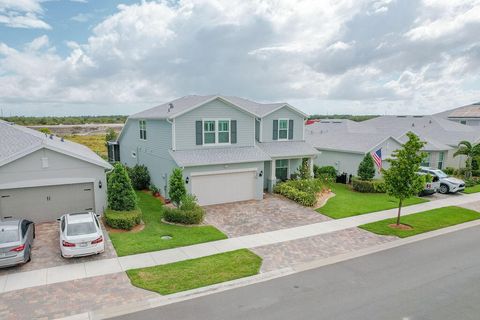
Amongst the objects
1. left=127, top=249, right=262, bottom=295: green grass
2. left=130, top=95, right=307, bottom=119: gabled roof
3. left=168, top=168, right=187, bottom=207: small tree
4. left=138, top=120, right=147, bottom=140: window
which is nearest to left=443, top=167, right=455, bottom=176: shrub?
left=130, top=95, right=307, bottom=119: gabled roof

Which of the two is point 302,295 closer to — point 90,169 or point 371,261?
point 371,261

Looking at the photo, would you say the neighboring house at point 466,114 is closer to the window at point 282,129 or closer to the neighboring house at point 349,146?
the neighboring house at point 349,146

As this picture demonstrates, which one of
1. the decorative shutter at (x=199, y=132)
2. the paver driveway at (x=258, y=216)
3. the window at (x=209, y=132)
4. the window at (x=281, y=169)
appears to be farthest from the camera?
the window at (x=281, y=169)

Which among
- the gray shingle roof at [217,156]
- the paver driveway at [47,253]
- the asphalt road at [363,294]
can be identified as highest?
the gray shingle roof at [217,156]

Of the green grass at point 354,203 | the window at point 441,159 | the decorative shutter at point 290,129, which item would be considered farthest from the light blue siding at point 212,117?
the window at point 441,159

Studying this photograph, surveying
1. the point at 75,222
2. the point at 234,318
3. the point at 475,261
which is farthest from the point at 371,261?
the point at 75,222

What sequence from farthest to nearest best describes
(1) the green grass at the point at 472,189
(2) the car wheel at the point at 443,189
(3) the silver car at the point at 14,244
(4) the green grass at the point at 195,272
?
1. (1) the green grass at the point at 472,189
2. (2) the car wheel at the point at 443,189
3. (3) the silver car at the point at 14,244
4. (4) the green grass at the point at 195,272
